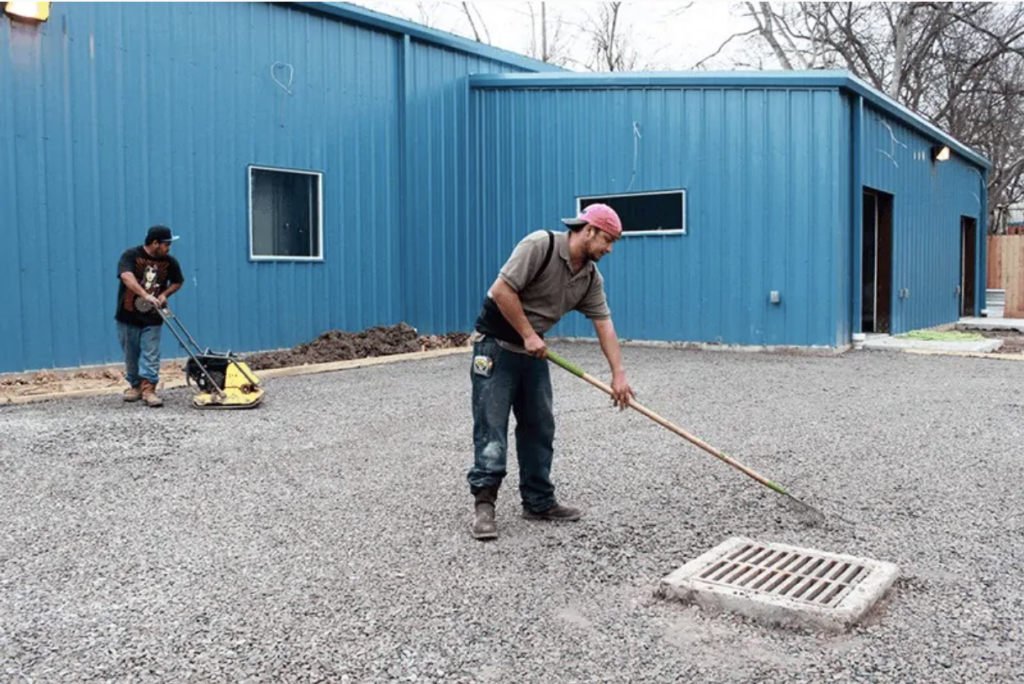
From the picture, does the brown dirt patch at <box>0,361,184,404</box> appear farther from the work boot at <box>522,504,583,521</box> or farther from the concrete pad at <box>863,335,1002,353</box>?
the concrete pad at <box>863,335,1002,353</box>

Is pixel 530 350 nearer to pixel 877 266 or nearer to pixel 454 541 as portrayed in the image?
pixel 454 541

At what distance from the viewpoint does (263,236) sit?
11352 mm

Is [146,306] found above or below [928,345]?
above

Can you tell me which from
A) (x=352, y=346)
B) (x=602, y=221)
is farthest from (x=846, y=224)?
(x=602, y=221)

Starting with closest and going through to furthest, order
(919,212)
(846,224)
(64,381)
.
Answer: (64,381) → (846,224) → (919,212)

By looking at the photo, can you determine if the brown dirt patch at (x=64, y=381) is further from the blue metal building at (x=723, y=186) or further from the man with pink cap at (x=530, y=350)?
the blue metal building at (x=723, y=186)

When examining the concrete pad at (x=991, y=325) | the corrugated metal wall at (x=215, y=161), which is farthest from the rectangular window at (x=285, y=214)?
the concrete pad at (x=991, y=325)

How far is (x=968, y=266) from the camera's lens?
20641 mm

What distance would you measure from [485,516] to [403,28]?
385 inches

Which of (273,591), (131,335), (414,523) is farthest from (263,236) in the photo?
(273,591)

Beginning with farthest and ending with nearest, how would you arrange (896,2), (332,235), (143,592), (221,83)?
(896,2), (332,235), (221,83), (143,592)

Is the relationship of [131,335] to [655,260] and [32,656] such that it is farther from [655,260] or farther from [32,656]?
[655,260]

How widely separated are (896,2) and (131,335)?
26946 mm

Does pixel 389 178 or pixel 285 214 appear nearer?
pixel 285 214
